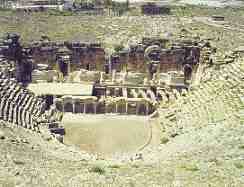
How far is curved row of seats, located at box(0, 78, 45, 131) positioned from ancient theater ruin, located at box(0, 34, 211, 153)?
0.35 feet

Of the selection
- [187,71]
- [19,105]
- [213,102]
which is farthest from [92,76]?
[213,102]

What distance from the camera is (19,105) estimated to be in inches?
1341

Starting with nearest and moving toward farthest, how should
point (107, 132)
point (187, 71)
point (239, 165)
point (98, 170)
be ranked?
point (239, 165), point (98, 170), point (107, 132), point (187, 71)

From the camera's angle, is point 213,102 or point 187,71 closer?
point 213,102

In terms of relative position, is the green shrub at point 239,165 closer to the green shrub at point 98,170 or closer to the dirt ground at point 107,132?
the green shrub at point 98,170

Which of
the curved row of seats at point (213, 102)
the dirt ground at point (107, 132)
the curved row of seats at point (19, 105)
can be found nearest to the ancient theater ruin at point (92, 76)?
the curved row of seats at point (19, 105)

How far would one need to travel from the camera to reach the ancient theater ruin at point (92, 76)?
37.7 meters

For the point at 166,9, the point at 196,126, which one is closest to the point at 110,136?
the point at 196,126

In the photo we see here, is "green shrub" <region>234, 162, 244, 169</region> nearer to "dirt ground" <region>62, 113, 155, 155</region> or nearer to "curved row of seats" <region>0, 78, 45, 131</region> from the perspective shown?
"dirt ground" <region>62, 113, 155, 155</region>

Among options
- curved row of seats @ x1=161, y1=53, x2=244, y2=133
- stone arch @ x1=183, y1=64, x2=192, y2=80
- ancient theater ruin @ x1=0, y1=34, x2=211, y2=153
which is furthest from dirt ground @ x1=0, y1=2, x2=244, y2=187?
stone arch @ x1=183, y1=64, x2=192, y2=80

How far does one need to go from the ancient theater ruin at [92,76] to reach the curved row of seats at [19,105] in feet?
0.35

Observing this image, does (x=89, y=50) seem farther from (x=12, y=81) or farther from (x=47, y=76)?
(x=12, y=81)

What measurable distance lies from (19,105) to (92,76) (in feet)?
35.7

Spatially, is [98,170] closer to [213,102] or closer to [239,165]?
[239,165]
